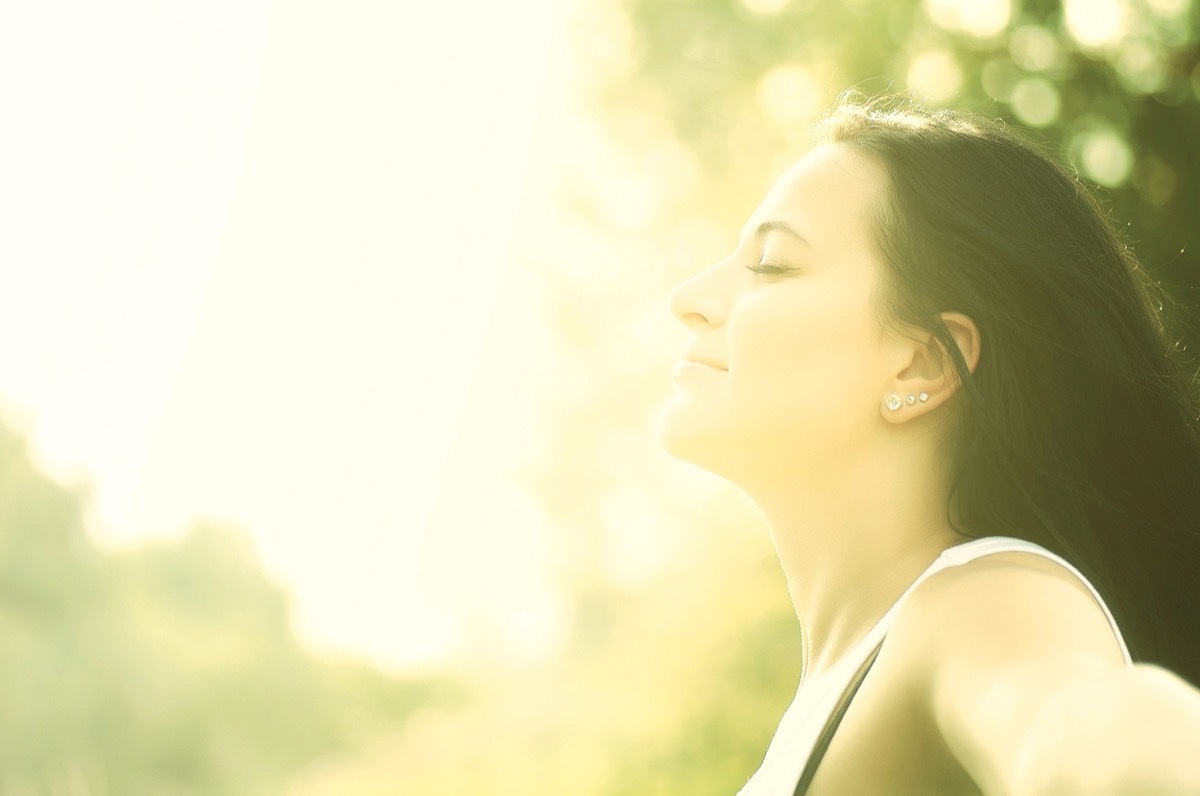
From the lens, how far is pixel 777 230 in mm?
1053

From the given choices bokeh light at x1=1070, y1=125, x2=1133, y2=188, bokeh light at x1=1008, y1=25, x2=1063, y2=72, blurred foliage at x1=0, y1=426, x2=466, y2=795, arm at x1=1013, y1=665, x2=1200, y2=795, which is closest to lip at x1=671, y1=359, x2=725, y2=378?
arm at x1=1013, y1=665, x2=1200, y2=795

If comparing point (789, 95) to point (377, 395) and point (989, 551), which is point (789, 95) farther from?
point (989, 551)

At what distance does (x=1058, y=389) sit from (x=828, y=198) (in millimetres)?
252

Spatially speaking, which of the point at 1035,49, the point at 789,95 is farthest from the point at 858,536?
the point at 789,95

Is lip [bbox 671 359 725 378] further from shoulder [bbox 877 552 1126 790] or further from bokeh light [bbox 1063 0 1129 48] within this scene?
bokeh light [bbox 1063 0 1129 48]

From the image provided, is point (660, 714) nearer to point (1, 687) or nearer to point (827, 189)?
point (1, 687)

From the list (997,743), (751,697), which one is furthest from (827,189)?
(751,697)

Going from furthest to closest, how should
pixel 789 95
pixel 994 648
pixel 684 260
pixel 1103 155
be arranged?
pixel 684 260 < pixel 789 95 < pixel 1103 155 < pixel 994 648

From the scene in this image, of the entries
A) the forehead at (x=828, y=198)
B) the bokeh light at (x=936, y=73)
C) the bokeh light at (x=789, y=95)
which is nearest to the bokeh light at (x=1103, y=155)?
the bokeh light at (x=936, y=73)

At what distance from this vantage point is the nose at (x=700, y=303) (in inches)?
41.5

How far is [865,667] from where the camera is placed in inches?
34.2

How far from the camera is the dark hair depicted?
37.7 inches

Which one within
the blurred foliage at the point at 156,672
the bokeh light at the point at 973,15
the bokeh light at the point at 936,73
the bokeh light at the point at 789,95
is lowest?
the blurred foliage at the point at 156,672

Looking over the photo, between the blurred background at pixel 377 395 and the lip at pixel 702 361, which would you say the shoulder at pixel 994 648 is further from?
the blurred background at pixel 377 395
